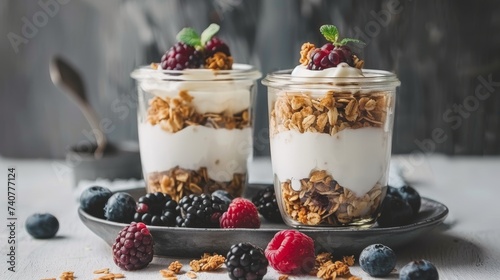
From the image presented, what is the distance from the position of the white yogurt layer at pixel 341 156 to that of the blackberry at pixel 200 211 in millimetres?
138

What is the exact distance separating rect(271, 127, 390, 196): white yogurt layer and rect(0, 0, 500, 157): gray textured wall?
3.66ft

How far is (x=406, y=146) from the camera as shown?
2.50 meters

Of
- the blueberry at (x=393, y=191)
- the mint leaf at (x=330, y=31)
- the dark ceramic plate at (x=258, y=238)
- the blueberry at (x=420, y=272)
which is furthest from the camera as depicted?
the blueberry at (x=393, y=191)

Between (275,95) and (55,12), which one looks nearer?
(275,95)

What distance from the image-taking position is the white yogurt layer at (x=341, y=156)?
4.08 ft

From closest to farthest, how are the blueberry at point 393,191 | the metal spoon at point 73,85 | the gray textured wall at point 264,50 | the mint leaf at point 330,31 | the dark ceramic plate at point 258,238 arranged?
the dark ceramic plate at point 258,238 → the mint leaf at point 330,31 → the blueberry at point 393,191 → the metal spoon at point 73,85 → the gray textured wall at point 264,50

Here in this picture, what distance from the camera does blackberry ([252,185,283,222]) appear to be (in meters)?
1.41

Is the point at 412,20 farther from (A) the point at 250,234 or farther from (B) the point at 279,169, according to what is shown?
(A) the point at 250,234

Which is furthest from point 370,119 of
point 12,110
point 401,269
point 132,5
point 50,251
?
point 12,110

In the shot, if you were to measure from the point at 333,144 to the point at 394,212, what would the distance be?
0.21 m

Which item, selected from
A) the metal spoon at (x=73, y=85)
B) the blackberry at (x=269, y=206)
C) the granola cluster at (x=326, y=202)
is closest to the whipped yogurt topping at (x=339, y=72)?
the granola cluster at (x=326, y=202)

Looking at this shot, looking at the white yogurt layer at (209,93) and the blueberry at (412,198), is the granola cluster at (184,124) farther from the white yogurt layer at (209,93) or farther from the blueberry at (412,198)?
the blueberry at (412,198)

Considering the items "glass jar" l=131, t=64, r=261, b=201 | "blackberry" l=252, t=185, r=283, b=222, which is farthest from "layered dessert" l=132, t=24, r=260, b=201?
"blackberry" l=252, t=185, r=283, b=222

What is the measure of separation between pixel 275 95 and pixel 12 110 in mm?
1499
